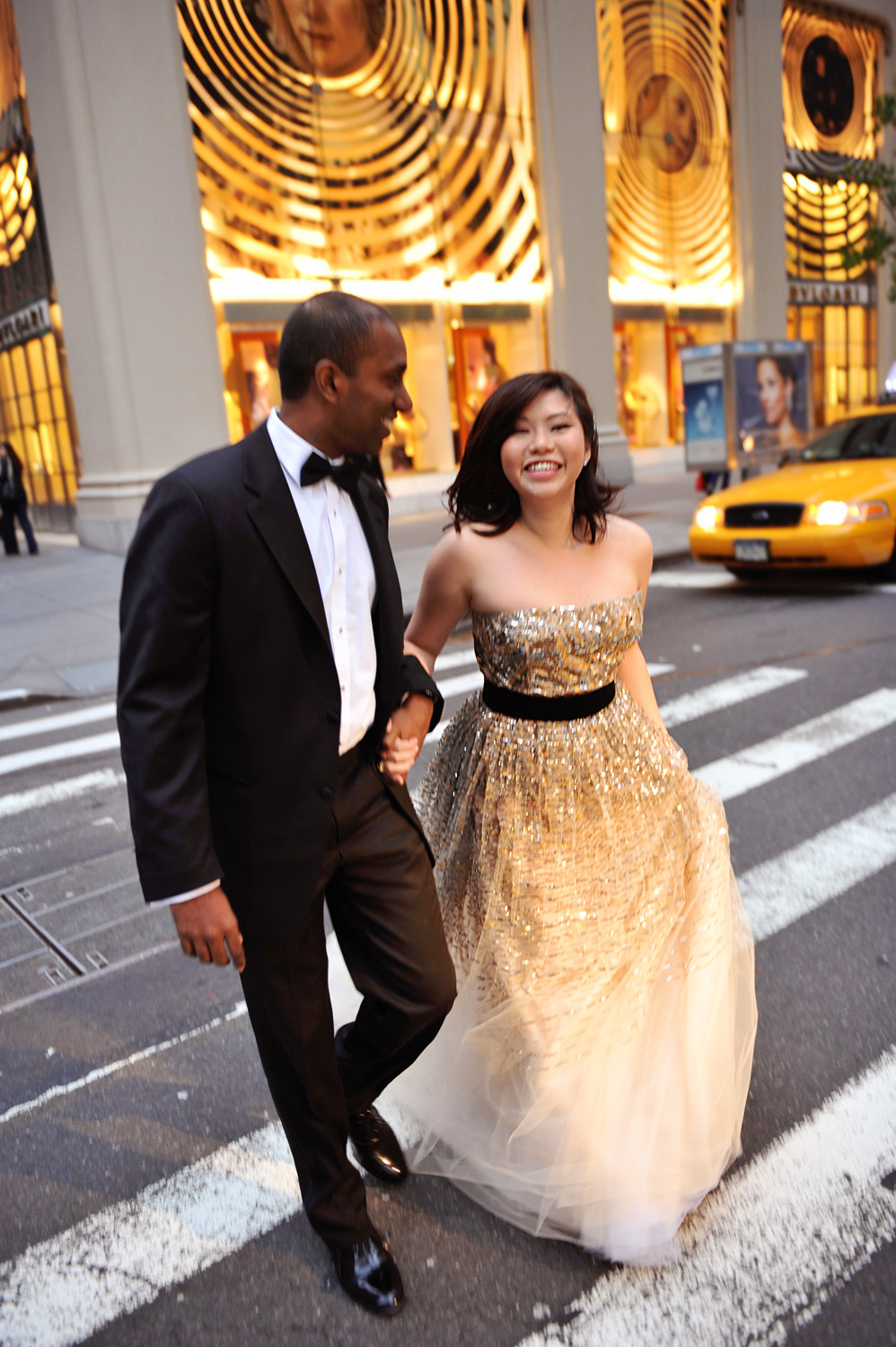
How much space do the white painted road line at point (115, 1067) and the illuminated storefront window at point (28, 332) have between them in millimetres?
15400

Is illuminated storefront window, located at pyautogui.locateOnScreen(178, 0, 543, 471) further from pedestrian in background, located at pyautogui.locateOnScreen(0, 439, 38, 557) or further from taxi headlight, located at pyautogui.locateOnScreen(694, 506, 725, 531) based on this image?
taxi headlight, located at pyautogui.locateOnScreen(694, 506, 725, 531)

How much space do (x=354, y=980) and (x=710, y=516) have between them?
888 centimetres

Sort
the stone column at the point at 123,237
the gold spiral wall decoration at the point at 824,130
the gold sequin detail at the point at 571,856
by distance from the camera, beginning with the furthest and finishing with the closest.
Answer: the gold spiral wall decoration at the point at 824,130, the stone column at the point at 123,237, the gold sequin detail at the point at 571,856

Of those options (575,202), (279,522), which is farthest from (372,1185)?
(575,202)

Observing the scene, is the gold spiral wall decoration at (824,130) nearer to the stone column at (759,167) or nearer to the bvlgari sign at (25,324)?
the stone column at (759,167)

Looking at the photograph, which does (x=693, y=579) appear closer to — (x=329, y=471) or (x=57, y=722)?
(x=57, y=722)

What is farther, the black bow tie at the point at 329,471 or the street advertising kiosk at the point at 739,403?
the street advertising kiosk at the point at 739,403

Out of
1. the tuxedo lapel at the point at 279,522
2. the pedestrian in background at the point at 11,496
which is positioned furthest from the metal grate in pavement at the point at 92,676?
the pedestrian in background at the point at 11,496

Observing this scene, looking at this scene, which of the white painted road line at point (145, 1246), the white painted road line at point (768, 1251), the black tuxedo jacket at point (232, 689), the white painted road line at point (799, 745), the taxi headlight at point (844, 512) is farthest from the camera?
the taxi headlight at point (844, 512)

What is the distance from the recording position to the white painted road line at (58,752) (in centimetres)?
662

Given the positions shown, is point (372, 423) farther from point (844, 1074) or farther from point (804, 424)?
point (804, 424)

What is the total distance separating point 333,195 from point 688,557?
922cm

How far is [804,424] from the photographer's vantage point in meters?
16.4

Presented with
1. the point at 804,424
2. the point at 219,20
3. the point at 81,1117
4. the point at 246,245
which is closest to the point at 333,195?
the point at 246,245
